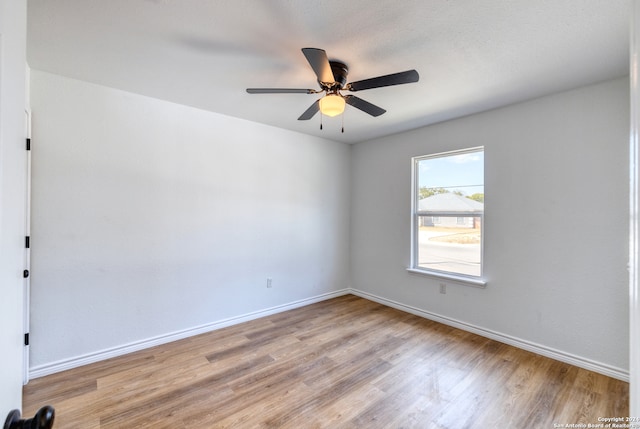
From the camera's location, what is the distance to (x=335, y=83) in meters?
2.17

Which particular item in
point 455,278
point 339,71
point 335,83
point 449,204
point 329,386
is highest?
point 339,71

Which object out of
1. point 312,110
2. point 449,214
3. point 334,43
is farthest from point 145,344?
point 449,214

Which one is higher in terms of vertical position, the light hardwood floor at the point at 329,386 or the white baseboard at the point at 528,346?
the white baseboard at the point at 528,346

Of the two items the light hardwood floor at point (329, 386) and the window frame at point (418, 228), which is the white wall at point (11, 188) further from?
the window frame at point (418, 228)

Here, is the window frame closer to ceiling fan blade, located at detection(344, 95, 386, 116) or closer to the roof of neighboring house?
the roof of neighboring house

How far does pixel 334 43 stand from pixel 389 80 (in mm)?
458

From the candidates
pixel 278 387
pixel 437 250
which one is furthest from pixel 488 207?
pixel 278 387

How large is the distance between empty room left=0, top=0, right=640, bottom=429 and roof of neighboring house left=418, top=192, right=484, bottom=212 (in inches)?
0.9

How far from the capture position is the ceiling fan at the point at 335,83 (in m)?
1.78

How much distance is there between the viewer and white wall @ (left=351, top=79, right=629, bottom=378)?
7.94 feet

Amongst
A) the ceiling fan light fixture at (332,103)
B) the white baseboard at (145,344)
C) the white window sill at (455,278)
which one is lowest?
the white baseboard at (145,344)

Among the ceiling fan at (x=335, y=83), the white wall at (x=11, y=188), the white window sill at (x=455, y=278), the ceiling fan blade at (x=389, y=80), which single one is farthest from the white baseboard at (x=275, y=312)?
the ceiling fan blade at (x=389, y=80)

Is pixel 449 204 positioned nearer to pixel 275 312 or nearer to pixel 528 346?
pixel 528 346

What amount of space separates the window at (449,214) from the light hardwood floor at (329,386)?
874 mm
